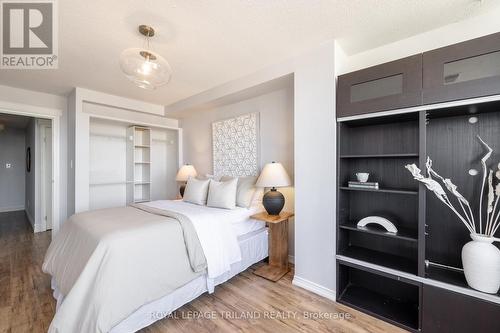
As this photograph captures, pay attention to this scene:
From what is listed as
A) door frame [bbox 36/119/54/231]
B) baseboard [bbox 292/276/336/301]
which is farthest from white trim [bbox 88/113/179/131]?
baseboard [bbox 292/276/336/301]

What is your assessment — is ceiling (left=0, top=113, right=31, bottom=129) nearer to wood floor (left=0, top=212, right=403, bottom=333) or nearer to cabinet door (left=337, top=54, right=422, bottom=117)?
wood floor (left=0, top=212, right=403, bottom=333)

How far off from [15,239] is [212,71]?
4.27 metres

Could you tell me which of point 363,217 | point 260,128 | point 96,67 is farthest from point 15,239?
point 363,217

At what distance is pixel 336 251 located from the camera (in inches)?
79.7

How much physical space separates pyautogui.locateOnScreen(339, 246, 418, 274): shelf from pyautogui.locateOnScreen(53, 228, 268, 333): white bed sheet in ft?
3.38

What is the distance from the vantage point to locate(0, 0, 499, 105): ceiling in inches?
65.8

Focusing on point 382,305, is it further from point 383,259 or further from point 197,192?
point 197,192

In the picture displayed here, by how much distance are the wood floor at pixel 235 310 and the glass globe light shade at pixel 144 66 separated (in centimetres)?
202

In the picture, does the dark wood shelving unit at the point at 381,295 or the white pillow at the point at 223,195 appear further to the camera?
the white pillow at the point at 223,195

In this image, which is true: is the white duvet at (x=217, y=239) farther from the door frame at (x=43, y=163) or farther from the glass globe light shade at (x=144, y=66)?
the door frame at (x=43, y=163)

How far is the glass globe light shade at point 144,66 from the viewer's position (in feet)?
5.64

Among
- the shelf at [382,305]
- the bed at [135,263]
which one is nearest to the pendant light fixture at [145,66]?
the bed at [135,263]

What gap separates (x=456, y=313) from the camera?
1.49 metres

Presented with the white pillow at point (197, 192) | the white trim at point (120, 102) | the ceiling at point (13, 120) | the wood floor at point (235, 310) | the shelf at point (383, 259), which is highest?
the white trim at point (120, 102)
